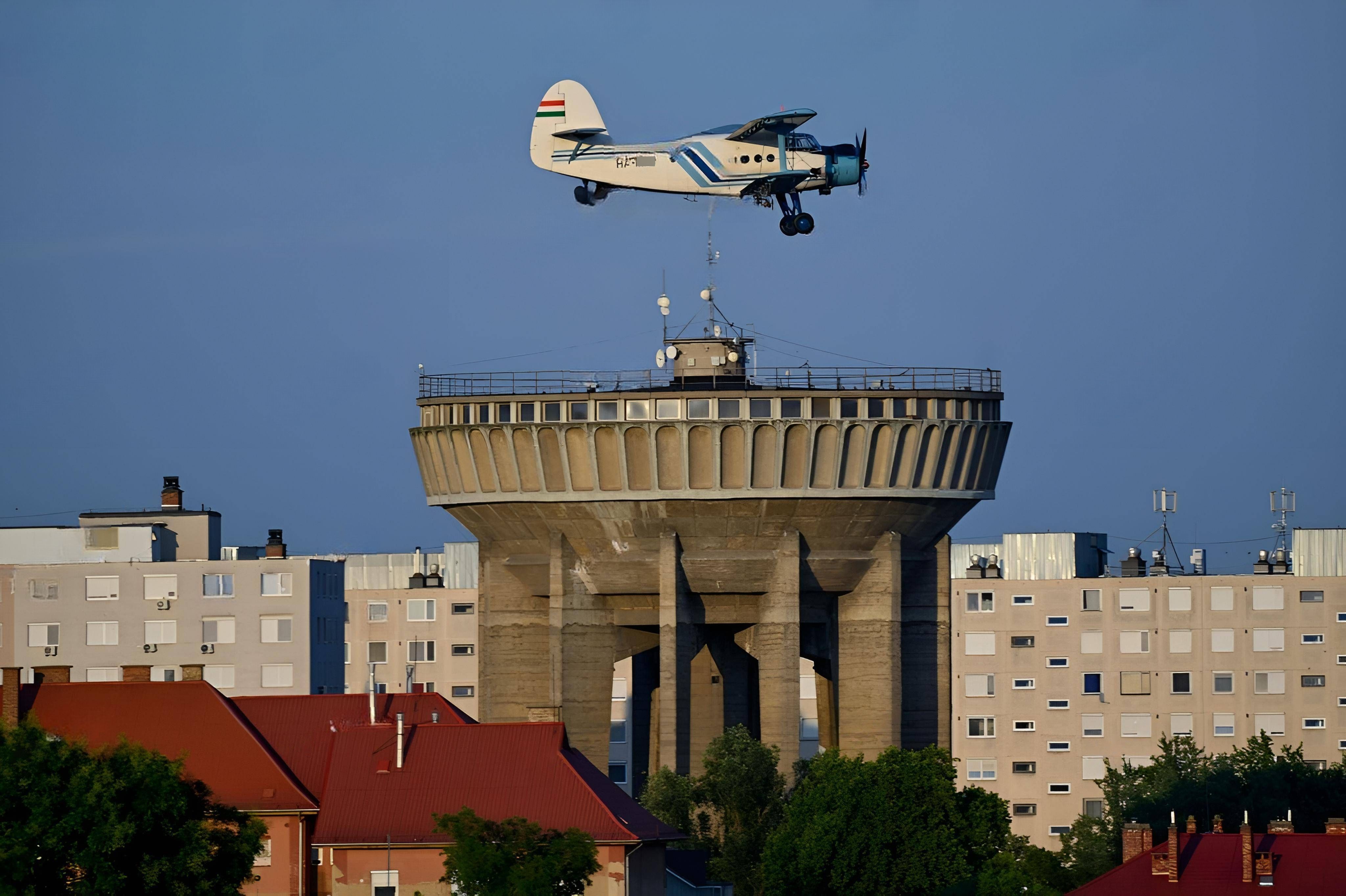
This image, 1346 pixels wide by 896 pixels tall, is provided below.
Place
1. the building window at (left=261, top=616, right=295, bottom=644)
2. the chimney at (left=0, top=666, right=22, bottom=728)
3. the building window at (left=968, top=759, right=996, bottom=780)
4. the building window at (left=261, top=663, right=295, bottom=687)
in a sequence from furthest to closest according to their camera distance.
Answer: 1. the building window at (left=968, top=759, right=996, bottom=780)
2. the building window at (left=261, top=616, right=295, bottom=644)
3. the building window at (left=261, top=663, right=295, bottom=687)
4. the chimney at (left=0, top=666, right=22, bottom=728)

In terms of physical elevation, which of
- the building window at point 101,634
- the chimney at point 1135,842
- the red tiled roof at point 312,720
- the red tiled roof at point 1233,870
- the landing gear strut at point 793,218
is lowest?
the red tiled roof at point 1233,870

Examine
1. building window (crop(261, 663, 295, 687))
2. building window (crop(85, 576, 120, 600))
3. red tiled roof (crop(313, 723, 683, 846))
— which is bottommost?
red tiled roof (crop(313, 723, 683, 846))

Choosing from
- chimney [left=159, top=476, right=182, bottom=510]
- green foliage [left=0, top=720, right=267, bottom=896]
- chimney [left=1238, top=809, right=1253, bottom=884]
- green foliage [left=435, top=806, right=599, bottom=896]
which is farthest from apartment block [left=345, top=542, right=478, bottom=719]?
green foliage [left=0, top=720, right=267, bottom=896]

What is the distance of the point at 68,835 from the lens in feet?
177

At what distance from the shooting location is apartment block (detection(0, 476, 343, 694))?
109000 mm

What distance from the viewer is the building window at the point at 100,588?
109m

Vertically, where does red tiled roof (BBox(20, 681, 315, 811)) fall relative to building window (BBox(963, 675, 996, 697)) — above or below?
below

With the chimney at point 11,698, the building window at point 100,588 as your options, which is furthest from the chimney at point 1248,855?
the building window at point 100,588

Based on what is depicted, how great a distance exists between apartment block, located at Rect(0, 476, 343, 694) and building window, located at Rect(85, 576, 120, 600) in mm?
28

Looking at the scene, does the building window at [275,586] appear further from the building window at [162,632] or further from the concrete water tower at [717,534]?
the concrete water tower at [717,534]

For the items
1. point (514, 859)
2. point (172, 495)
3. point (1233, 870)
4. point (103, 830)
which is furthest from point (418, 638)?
point (103, 830)

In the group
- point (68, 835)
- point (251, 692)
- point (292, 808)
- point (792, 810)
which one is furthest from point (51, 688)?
point (251, 692)

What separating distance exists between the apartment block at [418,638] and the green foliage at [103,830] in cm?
6680

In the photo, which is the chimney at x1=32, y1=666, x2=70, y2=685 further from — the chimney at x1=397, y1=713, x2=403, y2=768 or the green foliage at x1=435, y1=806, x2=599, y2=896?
the green foliage at x1=435, y1=806, x2=599, y2=896
